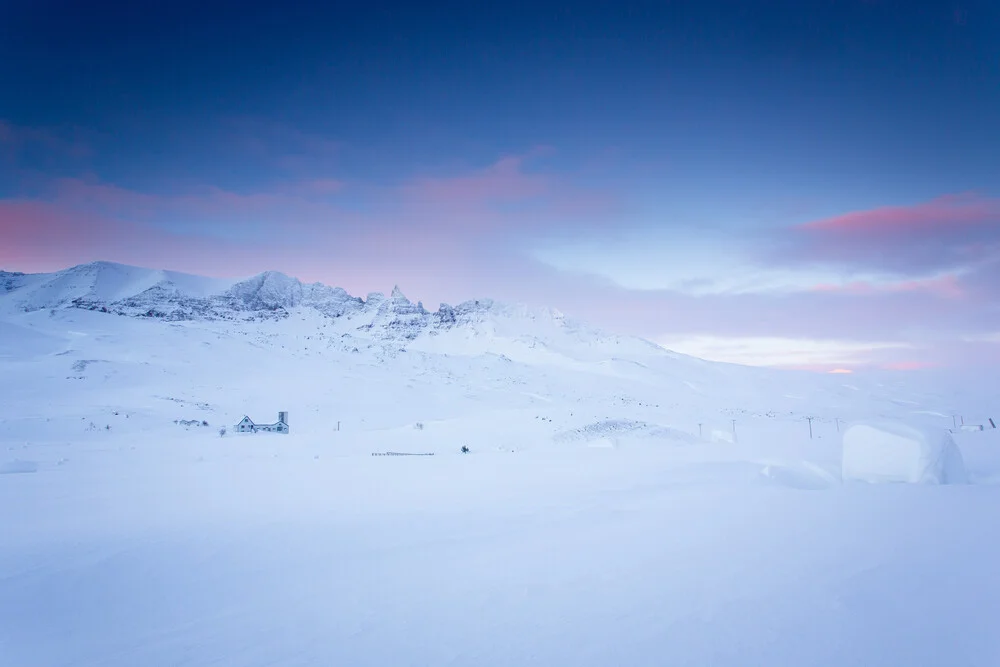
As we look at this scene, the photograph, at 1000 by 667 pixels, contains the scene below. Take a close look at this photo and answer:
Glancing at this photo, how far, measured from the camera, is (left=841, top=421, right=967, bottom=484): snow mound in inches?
383

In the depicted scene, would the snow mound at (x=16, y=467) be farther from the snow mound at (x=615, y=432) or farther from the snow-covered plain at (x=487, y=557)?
the snow mound at (x=615, y=432)

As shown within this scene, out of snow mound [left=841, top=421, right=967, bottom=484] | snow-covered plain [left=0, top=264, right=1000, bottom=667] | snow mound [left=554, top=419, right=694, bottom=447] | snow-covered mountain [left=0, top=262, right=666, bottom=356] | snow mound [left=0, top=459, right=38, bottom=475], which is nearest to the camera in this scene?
snow-covered plain [left=0, top=264, right=1000, bottom=667]

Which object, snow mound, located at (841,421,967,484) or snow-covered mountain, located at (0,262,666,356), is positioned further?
snow-covered mountain, located at (0,262,666,356)

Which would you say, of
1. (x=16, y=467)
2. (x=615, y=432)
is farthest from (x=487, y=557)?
(x=615, y=432)

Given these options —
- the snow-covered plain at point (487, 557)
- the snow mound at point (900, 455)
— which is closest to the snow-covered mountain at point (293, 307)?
the snow-covered plain at point (487, 557)

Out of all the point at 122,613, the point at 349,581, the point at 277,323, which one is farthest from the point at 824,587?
the point at 277,323

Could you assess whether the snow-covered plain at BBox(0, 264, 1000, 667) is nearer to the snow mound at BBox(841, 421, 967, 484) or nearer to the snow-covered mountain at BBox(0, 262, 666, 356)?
the snow mound at BBox(841, 421, 967, 484)

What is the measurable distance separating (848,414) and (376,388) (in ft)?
131

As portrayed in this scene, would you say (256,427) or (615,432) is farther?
(256,427)

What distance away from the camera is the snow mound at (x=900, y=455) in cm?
973

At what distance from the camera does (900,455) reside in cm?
993

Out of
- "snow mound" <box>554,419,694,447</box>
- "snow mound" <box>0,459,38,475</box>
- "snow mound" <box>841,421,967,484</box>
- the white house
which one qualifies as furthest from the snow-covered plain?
the white house

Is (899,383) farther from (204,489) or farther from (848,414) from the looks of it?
(204,489)

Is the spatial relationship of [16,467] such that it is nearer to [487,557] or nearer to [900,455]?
[487,557]
